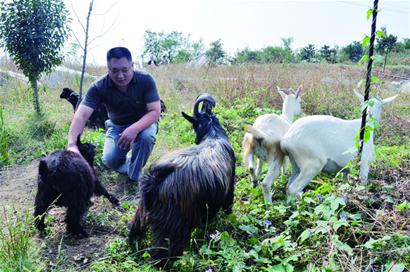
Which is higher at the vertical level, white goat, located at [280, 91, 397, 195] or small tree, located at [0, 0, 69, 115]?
small tree, located at [0, 0, 69, 115]

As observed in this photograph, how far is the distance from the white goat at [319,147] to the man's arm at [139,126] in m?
1.55

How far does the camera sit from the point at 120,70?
166 inches

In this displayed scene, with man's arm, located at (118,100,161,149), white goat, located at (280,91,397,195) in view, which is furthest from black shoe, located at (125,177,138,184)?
white goat, located at (280,91,397,195)

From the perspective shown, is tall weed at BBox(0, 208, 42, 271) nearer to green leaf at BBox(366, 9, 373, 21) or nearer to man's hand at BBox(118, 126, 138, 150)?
man's hand at BBox(118, 126, 138, 150)

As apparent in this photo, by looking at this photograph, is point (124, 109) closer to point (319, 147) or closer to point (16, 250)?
point (16, 250)

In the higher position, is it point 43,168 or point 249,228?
point 43,168

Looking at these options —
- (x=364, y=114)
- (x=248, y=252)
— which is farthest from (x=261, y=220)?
(x=364, y=114)

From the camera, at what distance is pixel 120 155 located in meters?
4.94

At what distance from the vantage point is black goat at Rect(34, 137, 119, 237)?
3389mm

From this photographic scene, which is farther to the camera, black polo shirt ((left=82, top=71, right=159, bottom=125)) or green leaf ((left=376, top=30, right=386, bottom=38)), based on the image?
black polo shirt ((left=82, top=71, right=159, bottom=125))

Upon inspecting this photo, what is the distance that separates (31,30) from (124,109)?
447cm

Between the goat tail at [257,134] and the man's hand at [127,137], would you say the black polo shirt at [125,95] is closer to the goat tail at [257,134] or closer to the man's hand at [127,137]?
the man's hand at [127,137]

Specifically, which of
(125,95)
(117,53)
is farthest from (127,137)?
(117,53)

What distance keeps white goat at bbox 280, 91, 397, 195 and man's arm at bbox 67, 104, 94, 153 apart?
2218mm
